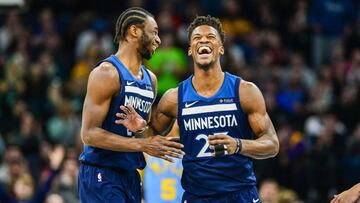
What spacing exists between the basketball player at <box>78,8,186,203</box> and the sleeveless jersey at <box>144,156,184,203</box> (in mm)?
2962

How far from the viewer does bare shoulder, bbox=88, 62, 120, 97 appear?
30.8ft

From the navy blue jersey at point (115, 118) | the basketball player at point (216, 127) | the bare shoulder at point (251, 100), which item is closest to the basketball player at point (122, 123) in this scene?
the navy blue jersey at point (115, 118)

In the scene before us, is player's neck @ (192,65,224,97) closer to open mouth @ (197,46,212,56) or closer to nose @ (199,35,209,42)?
open mouth @ (197,46,212,56)

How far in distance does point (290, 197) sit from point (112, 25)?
7278mm

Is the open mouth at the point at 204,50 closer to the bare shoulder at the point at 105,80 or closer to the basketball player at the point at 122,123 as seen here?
the basketball player at the point at 122,123

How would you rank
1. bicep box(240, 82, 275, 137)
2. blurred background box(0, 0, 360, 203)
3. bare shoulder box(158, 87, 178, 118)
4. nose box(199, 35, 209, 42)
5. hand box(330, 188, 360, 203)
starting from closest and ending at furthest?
hand box(330, 188, 360, 203), bicep box(240, 82, 275, 137), nose box(199, 35, 209, 42), bare shoulder box(158, 87, 178, 118), blurred background box(0, 0, 360, 203)

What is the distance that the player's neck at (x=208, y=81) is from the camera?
9.75m

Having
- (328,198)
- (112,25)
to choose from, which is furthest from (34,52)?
(328,198)

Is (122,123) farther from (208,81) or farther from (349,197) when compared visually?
(349,197)

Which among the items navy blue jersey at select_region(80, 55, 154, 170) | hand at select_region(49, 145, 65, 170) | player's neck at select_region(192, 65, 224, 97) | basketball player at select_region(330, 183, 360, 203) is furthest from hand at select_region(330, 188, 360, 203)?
hand at select_region(49, 145, 65, 170)

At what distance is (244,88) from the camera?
Result: 9.67m

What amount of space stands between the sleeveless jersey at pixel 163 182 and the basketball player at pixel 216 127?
297 cm

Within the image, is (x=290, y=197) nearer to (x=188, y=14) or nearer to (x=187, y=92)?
(x=187, y=92)

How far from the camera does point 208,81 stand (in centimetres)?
977
